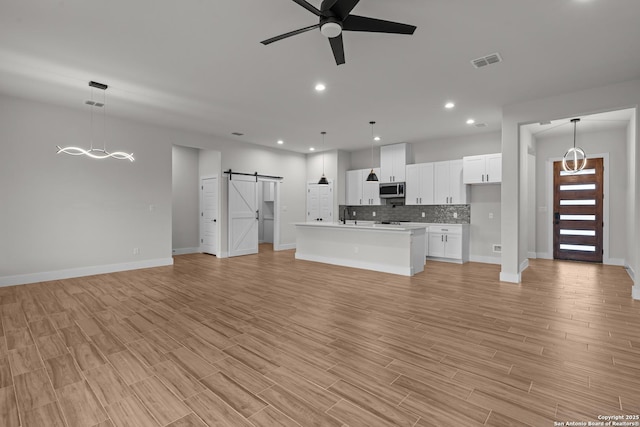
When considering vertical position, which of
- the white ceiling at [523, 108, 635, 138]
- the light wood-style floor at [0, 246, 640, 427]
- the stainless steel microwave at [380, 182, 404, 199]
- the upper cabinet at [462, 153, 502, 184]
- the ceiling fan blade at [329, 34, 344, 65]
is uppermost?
the white ceiling at [523, 108, 635, 138]

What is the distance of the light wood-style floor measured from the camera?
6.42ft

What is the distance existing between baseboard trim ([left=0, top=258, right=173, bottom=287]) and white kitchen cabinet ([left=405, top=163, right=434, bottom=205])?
6171 millimetres

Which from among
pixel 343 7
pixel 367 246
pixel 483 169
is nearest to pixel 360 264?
pixel 367 246

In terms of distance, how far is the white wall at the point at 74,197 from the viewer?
508 cm

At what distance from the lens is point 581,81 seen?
4.29m

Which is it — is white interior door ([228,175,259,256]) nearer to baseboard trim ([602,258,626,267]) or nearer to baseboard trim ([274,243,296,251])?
baseboard trim ([274,243,296,251])

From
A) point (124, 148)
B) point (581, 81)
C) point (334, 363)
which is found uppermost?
point (581, 81)

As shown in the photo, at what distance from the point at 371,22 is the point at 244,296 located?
3.74 meters

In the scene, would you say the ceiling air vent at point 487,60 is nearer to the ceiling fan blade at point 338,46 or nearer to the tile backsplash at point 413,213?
the ceiling fan blade at point 338,46

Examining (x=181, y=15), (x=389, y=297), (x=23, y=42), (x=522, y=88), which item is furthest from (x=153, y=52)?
(x=522, y=88)

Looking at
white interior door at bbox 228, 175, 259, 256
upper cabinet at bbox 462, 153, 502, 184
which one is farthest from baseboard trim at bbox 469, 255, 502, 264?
white interior door at bbox 228, 175, 259, 256

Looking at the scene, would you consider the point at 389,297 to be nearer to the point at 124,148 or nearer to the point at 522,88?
the point at 522,88

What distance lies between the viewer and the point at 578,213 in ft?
23.8

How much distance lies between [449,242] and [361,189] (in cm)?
305
